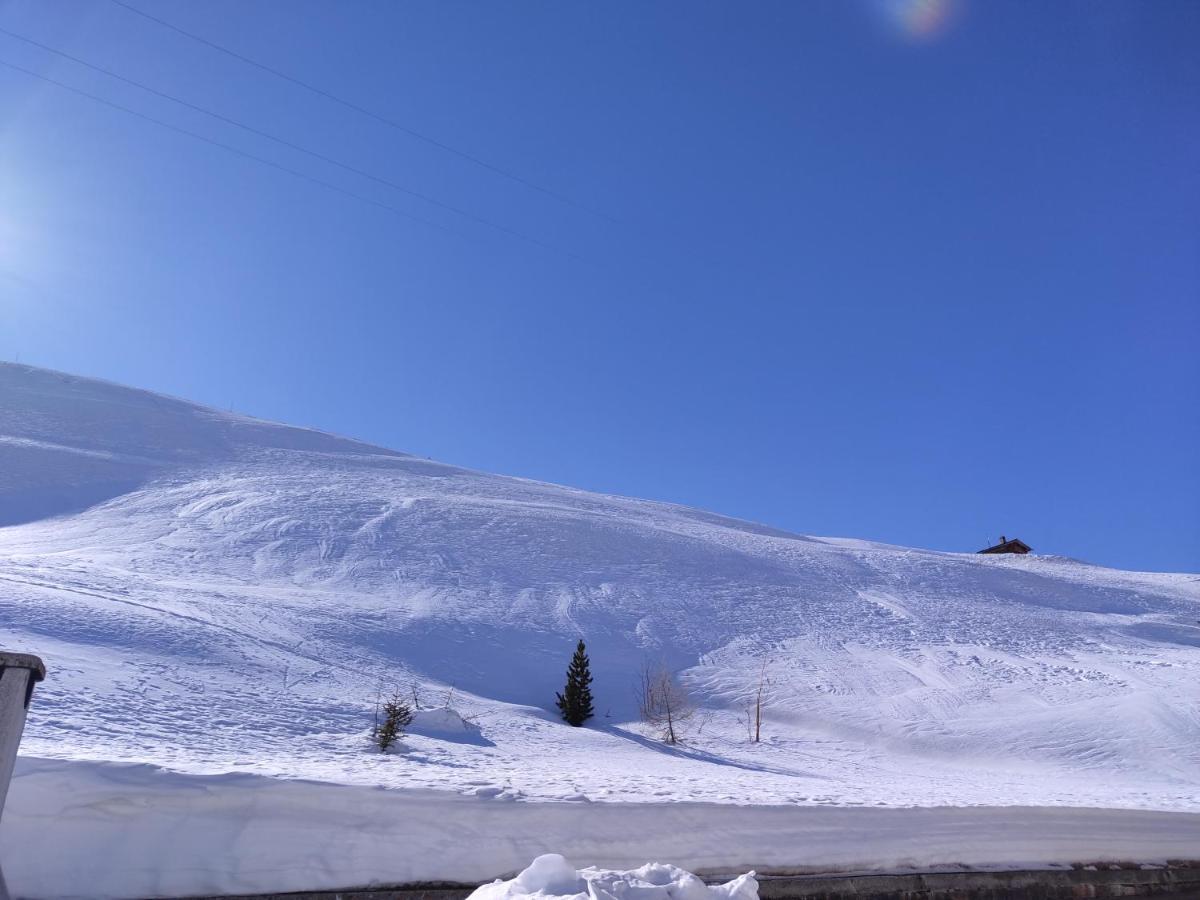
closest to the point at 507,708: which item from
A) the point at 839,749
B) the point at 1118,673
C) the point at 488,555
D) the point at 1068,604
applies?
the point at 839,749

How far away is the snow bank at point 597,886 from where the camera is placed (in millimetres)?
3201

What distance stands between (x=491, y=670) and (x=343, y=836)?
1292 cm

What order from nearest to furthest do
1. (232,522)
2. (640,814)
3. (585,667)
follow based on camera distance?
(640,814), (585,667), (232,522)

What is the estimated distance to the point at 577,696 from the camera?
622 inches

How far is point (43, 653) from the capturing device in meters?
10.8

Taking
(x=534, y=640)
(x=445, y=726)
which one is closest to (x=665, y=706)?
(x=534, y=640)

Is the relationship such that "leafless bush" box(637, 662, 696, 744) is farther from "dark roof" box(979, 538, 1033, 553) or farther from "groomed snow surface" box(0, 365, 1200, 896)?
"dark roof" box(979, 538, 1033, 553)

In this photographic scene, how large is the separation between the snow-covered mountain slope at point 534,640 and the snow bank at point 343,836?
32 cm

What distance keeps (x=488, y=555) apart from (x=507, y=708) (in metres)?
10.0

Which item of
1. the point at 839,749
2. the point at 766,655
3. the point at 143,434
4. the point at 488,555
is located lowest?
the point at 839,749

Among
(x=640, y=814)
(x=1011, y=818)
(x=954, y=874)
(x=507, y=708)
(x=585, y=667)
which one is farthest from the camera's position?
(x=585, y=667)

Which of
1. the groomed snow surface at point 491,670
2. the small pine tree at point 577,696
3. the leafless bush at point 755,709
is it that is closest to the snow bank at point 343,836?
the groomed snow surface at point 491,670

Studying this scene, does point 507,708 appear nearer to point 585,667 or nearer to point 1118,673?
point 585,667

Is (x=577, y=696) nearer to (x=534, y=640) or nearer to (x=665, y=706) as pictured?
(x=665, y=706)
